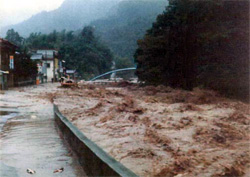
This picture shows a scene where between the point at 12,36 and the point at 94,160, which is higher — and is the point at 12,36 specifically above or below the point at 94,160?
above

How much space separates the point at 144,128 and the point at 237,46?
22.9 metres

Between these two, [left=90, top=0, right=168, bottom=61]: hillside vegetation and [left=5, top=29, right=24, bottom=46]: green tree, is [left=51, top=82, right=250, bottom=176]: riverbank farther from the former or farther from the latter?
[left=5, top=29, right=24, bottom=46]: green tree

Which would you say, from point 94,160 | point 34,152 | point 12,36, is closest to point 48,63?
point 12,36

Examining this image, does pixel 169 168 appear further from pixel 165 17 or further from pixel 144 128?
pixel 165 17

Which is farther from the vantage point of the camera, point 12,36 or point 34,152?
point 12,36

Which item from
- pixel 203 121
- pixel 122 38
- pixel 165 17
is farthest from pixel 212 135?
pixel 122 38

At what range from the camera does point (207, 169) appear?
22.6 feet

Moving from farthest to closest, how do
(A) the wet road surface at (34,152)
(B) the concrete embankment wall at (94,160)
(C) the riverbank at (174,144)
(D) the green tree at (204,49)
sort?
(D) the green tree at (204,49) < (A) the wet road surface at (34,152) < (C) the riverbank at (174,144) < (B) the concrete embankment wall at (94,160)

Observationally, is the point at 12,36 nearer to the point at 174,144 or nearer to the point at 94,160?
the point at 174,144

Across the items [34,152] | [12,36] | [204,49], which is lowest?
[34,152]

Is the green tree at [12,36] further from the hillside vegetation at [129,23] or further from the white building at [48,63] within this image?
the white building at [48,63]

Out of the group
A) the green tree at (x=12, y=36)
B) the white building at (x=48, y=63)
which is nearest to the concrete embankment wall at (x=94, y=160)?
the white building at (x=48, y=63)

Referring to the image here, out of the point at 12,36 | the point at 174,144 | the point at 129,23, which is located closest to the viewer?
the point at 174,144

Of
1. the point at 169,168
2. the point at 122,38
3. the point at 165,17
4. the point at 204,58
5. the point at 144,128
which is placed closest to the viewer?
the point at 169,168
